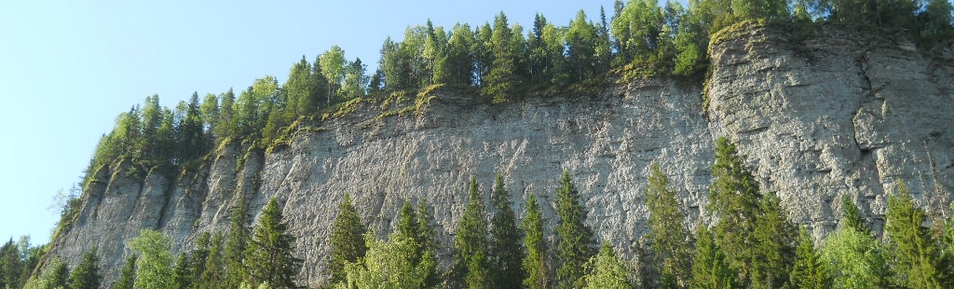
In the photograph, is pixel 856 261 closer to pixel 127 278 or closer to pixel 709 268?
pixel 709 268

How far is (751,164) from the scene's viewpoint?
4931 centimetres

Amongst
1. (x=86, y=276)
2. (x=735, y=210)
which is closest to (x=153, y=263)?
(x=86, y=276)

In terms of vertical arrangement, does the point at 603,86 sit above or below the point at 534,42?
below

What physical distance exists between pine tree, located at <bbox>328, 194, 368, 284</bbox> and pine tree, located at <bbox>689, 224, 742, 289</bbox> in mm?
18911

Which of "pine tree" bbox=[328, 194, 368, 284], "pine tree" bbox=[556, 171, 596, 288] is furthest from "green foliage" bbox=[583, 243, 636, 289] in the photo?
"pine tree" bbox=[328, 194, 368, 284]

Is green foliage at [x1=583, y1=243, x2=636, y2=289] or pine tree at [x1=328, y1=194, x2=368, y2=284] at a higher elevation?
pine tree at [x1=328, y1=194, x2=368, y2=284]

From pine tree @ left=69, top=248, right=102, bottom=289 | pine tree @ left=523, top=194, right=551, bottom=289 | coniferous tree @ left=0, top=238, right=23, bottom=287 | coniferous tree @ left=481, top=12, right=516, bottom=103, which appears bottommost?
pine tree @ left=523, top=194, right=551, bottom=289

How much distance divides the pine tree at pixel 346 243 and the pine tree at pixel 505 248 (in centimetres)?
784

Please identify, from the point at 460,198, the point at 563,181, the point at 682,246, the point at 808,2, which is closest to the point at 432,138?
the point at 460,198

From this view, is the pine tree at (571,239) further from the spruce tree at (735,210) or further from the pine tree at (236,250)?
the pine tree at (236,250)

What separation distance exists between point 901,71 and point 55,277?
59.8 meters

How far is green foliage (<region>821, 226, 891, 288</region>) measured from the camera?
122ft

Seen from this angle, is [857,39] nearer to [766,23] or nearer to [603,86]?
[766,23]

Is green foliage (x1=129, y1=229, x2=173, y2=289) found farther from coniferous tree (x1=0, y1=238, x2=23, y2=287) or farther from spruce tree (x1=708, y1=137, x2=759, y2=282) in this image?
spruce tree (x1=708, y1=137, x2=759, y2=282)
